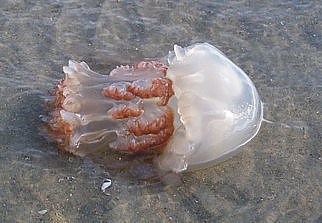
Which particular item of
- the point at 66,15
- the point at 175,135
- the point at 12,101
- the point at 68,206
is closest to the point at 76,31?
the point at 66,15

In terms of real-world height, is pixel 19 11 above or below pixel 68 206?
above

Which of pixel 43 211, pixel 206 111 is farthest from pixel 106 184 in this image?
pixel 206 111

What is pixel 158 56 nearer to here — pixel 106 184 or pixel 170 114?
pixel 170 114

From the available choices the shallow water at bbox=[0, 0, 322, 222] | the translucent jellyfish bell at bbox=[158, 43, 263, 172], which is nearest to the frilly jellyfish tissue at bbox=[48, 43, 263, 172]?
the translucent jellyfish bell at bbox=[158, 43, 263, 172]

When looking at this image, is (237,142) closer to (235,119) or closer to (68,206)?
(235,119)

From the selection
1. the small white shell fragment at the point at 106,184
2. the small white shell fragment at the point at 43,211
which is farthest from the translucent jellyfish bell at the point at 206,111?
the small white shell fragment at the point at 43,211

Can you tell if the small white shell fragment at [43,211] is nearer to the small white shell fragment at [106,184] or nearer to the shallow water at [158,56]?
the shallow water at [158,56]
